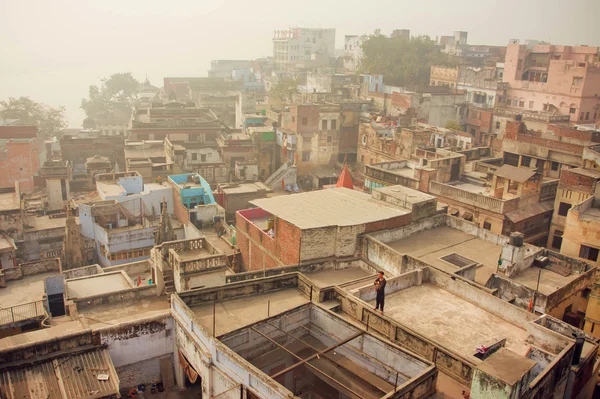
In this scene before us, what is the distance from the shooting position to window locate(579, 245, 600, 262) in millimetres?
25484

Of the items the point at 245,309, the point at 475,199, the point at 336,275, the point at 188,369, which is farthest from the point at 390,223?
the point at 188,369

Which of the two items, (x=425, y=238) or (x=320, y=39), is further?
(x=320, y=39)

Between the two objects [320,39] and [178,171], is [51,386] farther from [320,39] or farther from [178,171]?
[320,39]

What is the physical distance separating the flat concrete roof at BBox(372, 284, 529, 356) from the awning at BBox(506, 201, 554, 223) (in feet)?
42.1

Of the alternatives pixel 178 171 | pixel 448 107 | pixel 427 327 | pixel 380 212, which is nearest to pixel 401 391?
pixel 427 327

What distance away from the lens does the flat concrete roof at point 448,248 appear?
20969 millimetres

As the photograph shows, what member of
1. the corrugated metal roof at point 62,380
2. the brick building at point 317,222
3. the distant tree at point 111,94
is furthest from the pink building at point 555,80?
the distant tree at point 111,94

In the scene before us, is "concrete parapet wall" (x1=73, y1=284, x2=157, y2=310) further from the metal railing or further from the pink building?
the pink building

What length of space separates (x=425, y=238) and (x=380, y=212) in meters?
2.53

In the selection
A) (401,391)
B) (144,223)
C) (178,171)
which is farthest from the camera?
(178,171)

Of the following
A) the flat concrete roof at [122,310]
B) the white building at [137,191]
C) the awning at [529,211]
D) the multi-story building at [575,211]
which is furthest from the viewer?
the white building at [137,191]

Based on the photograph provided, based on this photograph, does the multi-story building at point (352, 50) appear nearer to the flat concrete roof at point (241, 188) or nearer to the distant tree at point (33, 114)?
the distant tree at point (33, 114)

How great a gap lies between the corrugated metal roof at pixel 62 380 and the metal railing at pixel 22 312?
621 cm

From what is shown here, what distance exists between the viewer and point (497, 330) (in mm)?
16234
